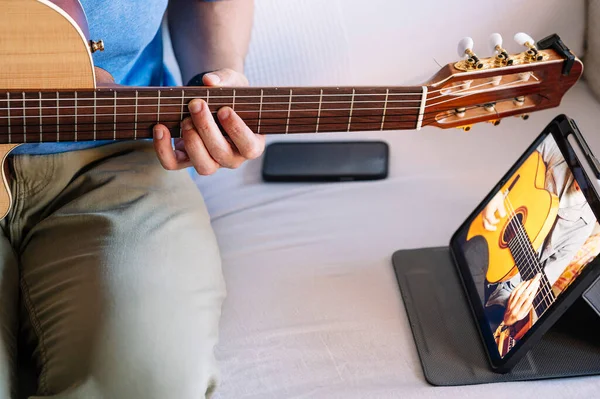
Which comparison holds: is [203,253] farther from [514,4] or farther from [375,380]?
[514,4]

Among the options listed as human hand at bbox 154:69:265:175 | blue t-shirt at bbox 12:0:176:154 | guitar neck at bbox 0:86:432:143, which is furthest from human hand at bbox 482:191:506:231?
blue t-shirt at bbox 12:0:176:154

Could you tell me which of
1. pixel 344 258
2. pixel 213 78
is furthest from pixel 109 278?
pixel 344 258

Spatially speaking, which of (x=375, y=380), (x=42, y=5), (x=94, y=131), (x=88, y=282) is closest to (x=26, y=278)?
(x=88, y=282)

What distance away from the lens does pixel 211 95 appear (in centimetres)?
89

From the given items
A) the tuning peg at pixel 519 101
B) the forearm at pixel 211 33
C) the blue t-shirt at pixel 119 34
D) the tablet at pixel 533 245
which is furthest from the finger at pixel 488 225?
the blue t-shirt at pixel 119 34

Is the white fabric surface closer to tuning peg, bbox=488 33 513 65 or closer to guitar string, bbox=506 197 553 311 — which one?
guitar string, bbox=506 197 553 311

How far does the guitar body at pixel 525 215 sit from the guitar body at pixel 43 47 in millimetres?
607

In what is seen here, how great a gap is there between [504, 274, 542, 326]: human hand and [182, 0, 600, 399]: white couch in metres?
0.09

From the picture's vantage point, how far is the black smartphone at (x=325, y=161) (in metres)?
1.29

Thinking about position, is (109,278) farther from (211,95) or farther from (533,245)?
(533,245)

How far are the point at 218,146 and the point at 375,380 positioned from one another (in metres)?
0.38

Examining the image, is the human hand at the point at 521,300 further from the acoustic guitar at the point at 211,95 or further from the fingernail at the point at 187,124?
the fingernail at the point at 187,124

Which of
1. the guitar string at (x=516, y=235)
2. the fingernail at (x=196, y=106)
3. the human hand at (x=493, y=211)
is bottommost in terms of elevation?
the human hand at (x=493, y=211)

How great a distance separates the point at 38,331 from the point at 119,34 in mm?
429
